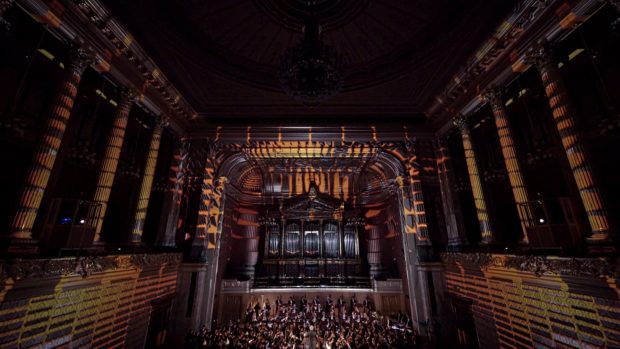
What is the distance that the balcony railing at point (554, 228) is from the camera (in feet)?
17.4

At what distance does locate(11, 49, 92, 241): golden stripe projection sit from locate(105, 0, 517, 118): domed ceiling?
190 centimetres

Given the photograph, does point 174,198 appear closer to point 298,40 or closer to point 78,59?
point 78,59

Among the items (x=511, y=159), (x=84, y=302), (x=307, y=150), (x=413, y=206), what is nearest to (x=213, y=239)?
(x=84, y=302)

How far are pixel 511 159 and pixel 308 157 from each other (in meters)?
8.63

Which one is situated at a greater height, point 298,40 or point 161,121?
point 298,40

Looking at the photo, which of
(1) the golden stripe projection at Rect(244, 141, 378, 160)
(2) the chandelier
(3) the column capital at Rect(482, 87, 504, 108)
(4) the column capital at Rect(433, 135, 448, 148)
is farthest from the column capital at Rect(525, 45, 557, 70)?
(1) the golden stripe projection at Rect(244, 141, 378, 160)

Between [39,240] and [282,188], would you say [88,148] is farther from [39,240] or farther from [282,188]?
[282,188]

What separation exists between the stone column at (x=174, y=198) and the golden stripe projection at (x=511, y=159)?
38.5 ft

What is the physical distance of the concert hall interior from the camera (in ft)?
16.8

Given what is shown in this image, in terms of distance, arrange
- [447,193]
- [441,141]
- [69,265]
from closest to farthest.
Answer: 1. [69,265]
2. [447,193]
3. [441,141]

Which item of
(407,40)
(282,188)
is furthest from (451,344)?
(282,188)

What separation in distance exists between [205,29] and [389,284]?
13.7 meters

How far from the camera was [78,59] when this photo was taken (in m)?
5.86

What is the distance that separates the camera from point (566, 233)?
530 centimetres
